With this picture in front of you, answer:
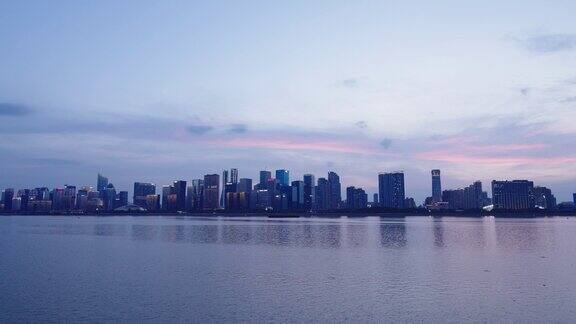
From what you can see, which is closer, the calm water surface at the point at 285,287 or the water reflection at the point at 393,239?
the calm water surface at the point at 285,287

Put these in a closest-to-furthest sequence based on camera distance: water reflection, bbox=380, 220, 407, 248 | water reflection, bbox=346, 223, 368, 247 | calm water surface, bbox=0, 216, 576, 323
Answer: calm water surface, bbox=0, 216, 576, 323
water reflection, bbox=380, 220, 407, 248
water reflection, bbox=346, 223, 368, 247

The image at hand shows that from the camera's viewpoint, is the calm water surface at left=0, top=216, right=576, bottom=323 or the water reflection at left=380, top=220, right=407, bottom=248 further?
the water reflection at left=380, top=220, right=407, bottom=248

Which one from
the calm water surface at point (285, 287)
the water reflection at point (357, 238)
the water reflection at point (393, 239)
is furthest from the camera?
the water reflection at point (357, 238)

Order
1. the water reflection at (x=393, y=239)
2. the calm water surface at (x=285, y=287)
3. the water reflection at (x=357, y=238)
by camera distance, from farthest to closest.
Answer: the water reflection at (x=357, y=238), the water reflection at (x=393, y=239), the calm water surface at (x=285, y=287)

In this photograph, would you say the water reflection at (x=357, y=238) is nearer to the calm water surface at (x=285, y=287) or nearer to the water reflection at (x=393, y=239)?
the water reflection at (x=393, y=239)

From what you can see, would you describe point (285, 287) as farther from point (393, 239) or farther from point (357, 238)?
point (357, 238)

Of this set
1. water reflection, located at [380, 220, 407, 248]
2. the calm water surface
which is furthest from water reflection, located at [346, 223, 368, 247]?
the calm water surface

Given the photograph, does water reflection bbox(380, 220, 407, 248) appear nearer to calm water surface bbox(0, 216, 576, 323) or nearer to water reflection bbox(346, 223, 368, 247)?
water reflection bbox(346, 223, 368, 247)

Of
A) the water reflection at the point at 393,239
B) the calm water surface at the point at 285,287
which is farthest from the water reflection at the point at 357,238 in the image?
the calm water surface at the point at 285,287

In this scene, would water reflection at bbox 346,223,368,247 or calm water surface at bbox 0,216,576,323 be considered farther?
water reflection at bbox 346,223,368,247

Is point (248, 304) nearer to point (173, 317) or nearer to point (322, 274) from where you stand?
point (173, 317)

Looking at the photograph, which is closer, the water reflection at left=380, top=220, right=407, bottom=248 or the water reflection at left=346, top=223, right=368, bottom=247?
the water reflection at left=380, top=220, right=407, bottom=248

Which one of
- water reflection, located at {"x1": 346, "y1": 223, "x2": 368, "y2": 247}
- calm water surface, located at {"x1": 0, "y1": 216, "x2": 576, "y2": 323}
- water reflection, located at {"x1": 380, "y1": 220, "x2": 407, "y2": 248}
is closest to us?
calm water surface, located at {"x1": 0, "y1": 216, "x2": 576, "y2": 323}

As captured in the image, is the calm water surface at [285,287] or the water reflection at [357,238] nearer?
the calm water surface at [285,287]
